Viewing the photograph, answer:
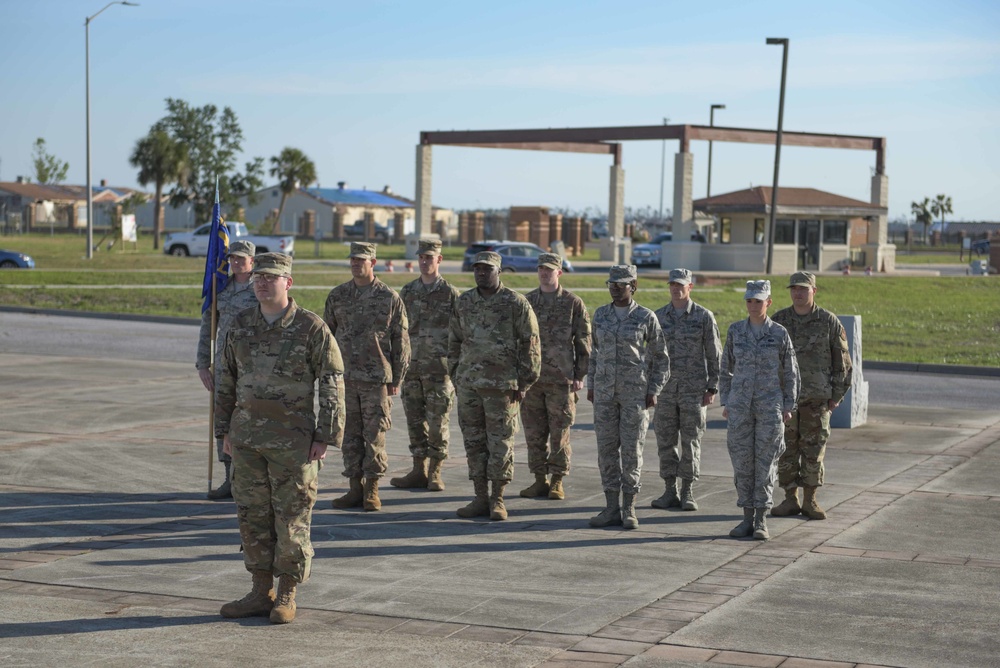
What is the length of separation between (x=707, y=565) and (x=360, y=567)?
235 centimetres

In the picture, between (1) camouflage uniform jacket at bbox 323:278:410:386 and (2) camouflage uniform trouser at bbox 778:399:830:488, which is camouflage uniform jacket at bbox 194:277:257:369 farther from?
(2) camouflage uniform trouser at bbox 778:399:830:488

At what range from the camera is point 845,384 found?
10789 mm

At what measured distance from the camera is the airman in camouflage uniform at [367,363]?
10734 mm

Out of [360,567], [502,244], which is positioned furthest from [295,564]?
[502,244]

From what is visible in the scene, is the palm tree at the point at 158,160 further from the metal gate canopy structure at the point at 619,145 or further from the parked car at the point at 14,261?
the parked car at the point at 14,261

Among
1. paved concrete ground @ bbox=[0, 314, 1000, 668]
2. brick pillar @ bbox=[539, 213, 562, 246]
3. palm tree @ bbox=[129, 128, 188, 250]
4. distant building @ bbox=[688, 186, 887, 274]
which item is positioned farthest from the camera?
brick pillar @ bbox=[539, 213, 562, 246]

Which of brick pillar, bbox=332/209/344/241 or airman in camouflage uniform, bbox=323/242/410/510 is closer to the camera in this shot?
airman in camouflage uniform, bbox=323/242/410/510

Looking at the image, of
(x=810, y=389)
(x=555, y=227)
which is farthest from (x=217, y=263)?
(x=555, y=227)

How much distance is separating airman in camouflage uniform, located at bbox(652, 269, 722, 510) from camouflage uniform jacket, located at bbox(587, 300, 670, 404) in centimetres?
55

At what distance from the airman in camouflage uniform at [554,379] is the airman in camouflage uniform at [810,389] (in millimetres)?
1771

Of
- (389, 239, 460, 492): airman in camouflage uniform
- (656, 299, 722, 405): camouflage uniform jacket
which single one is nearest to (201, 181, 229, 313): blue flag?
(389, 239, 460, 492): airman in camouflage uniform

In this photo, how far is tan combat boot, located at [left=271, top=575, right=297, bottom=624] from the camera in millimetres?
7410

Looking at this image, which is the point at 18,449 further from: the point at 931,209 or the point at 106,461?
the point at 931,209

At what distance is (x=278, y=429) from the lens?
24.6 feet
